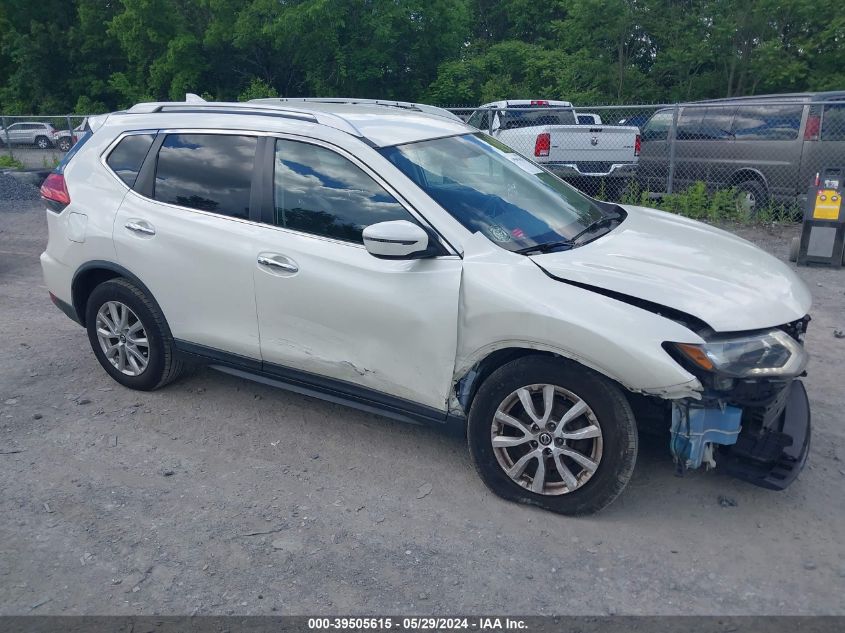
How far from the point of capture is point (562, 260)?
11.4 ft

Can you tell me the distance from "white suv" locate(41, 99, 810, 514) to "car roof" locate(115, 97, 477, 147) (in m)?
0.02

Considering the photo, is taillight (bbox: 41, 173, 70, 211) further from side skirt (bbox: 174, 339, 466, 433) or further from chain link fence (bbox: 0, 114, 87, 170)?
chain link fence (bbox: 0, 114, 87, 170)

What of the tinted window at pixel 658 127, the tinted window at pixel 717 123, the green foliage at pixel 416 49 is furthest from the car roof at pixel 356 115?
the green foliage at pixel 416 49

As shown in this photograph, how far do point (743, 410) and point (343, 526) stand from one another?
6.34ft

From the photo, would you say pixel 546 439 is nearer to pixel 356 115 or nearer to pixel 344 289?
pixel 344 289

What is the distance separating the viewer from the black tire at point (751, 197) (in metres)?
10.4

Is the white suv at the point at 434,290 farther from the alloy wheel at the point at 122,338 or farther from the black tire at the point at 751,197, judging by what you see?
the black tire at the point at 751,197

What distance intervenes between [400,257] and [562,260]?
0.78 metres

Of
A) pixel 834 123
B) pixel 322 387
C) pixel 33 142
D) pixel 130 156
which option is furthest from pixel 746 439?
pixel 33 142

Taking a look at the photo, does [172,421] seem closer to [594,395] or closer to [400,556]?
[400,556]

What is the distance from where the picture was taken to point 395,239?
134 inches

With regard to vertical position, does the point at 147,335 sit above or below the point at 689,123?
below

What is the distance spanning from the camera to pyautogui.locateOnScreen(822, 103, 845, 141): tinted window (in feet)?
32.1

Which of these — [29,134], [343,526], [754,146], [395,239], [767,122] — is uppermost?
[767,122]
